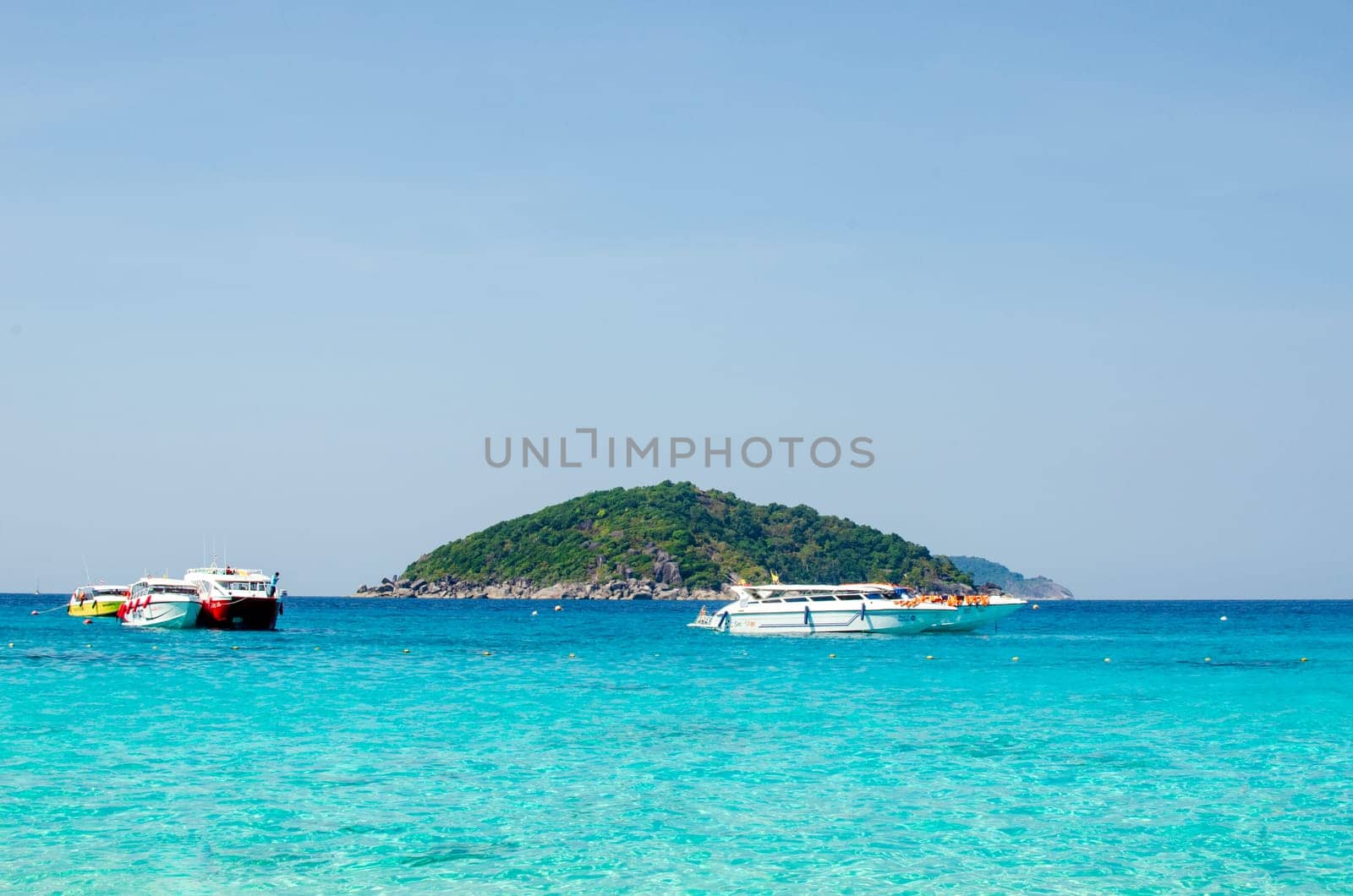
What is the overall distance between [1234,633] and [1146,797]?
342 feet

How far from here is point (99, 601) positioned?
128125mm

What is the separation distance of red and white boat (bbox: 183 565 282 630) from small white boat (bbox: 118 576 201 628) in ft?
2.41

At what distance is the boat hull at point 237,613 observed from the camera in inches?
3696

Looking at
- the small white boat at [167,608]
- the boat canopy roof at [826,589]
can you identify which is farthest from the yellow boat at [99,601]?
the boat canopy roof at [826,589]

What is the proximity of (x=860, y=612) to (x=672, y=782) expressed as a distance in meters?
63.1

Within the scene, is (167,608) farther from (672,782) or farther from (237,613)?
(672,782)

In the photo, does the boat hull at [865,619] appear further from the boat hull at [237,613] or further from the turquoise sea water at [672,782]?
the boat hull at [237,613]

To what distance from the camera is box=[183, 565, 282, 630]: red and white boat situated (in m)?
94.1

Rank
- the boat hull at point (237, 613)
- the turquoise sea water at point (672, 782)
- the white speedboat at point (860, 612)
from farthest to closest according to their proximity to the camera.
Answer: the boat hull at point (237, 613) < the white speedboat at point (860, 612) < the turquoise sea water at point (672, 782)

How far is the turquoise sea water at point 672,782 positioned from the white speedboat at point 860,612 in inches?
1215

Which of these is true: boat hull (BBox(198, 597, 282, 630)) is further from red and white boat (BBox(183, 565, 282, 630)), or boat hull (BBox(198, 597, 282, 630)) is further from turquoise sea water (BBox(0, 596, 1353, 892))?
turquoise sea water (BBox(0, 596, 1353, 892))

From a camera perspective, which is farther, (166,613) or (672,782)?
(166,613)

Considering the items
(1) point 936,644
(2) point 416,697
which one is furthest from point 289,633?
(2) point 416,697

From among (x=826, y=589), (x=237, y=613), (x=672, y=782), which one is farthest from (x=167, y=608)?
(x=672, y=782)
